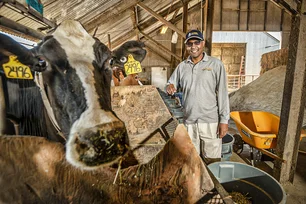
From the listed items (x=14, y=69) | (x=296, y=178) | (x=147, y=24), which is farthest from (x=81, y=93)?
(x=147, y=24)

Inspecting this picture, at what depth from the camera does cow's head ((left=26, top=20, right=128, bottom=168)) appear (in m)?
1.19

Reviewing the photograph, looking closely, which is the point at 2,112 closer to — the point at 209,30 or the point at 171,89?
the point at 171,89

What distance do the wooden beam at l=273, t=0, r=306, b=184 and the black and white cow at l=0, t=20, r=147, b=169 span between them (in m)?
2.58

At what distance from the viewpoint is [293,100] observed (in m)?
2.81

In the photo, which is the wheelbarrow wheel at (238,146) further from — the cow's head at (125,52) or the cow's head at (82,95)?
the cow's head at (82,95)

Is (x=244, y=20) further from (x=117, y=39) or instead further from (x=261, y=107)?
(x=117, y=39)

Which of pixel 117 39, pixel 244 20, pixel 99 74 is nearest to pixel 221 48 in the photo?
pixel 244 20

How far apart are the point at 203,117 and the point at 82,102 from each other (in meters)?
1.76

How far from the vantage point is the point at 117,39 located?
33.2 feet

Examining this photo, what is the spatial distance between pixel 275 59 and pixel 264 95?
2.91m

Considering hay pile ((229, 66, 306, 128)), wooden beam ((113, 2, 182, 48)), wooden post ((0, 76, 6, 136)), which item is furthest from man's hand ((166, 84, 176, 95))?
wooden beam ((113, 2, 182, 48))

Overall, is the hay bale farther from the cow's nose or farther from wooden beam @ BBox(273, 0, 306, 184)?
the cow's nose

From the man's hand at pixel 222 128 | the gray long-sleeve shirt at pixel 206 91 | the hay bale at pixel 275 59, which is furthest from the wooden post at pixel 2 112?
the hay bale at pixel 275 59

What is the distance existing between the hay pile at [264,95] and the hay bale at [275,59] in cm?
45
